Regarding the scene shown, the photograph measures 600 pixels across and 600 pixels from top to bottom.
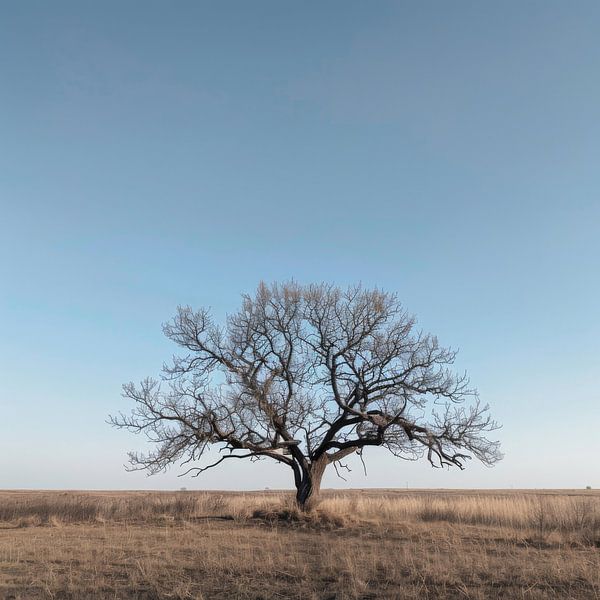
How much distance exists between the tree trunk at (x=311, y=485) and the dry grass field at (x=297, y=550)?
0.58 meters

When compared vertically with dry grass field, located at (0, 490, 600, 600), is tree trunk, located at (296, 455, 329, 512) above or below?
above

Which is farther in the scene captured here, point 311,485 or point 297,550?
point 311,485

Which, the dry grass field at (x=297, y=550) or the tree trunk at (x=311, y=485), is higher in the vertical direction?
the tree trunk at (x=311, y=485)

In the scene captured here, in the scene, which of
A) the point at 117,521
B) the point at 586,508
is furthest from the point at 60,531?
the point at 586,508

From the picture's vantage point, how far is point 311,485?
22.5 m

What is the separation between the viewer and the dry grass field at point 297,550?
888 cm

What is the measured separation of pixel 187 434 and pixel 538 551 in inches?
532

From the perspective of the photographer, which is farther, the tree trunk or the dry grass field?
the tree trunk

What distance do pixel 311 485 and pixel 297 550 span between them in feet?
30.1

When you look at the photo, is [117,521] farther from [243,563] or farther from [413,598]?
[413,598]

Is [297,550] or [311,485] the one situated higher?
[311,485]

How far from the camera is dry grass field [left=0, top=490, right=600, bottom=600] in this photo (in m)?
8.88

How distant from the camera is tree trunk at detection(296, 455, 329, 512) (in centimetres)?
2212

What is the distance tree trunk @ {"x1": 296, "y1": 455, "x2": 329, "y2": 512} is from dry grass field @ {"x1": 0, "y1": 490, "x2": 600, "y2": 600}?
0.58 meters
